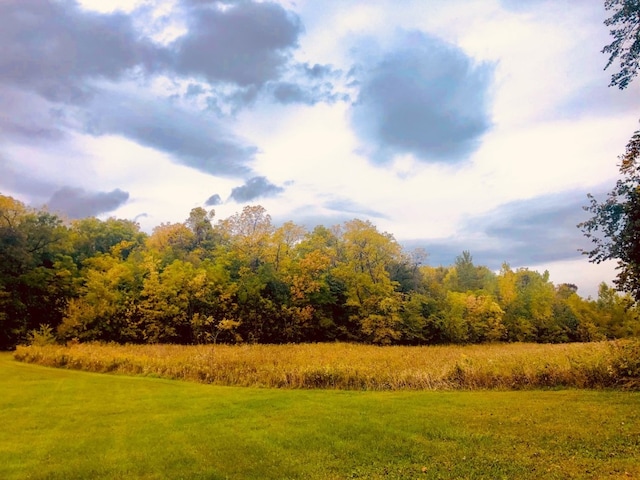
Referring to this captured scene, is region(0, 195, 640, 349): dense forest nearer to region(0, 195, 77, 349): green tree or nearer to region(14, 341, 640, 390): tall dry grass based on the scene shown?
region(0, 195, 77, 349): green tree

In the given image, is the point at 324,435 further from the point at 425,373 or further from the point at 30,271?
the point at 30,271

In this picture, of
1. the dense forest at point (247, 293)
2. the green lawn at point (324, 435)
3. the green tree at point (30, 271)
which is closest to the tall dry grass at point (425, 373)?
the green lawn at point (324, 435)

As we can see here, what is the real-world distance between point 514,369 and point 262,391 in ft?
31.5

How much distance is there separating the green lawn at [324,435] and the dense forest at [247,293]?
25.2 meters

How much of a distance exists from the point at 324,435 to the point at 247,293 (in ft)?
114

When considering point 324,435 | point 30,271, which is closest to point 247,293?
point 30,271

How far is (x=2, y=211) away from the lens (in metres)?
38.1

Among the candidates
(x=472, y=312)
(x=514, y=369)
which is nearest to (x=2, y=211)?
(x=514, y=369)

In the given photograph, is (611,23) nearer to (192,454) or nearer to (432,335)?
(192,454)

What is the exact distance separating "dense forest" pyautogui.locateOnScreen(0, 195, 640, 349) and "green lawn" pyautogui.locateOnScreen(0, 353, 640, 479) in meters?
25.2

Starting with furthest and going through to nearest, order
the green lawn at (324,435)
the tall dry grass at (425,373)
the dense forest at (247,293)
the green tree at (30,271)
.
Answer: the dense forest at (247,293) < the green tree at (30,271) < the tall dry grass at (425,373) < the green lawn at (324,435)

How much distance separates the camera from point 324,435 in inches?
371

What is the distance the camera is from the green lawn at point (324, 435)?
7.66 m

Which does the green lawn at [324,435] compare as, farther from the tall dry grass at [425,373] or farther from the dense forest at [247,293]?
the dense forest at [247,293]
